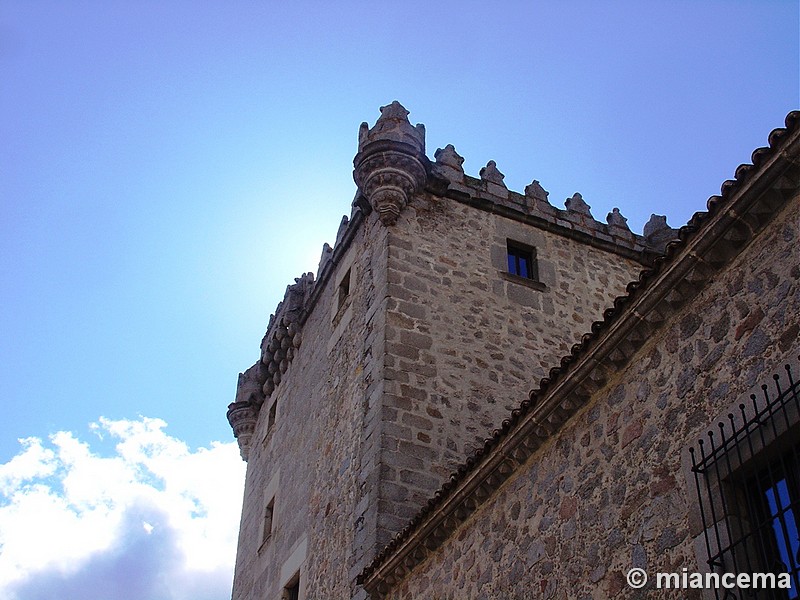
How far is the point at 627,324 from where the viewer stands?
5852mm

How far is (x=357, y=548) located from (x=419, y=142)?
5.78 metres

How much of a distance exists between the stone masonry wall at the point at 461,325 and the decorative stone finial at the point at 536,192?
608 millimetres

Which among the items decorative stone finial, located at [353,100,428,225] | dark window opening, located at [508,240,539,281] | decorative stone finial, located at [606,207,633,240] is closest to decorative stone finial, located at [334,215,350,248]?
decorative stone finial, located at [353,100,428,225]

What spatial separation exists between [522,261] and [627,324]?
7.49 meters

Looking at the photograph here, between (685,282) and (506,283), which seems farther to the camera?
(506,283)

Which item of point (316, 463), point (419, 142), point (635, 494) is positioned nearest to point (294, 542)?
point (316, 463)

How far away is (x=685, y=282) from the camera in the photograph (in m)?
5.51

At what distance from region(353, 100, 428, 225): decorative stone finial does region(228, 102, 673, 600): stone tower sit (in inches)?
0.8

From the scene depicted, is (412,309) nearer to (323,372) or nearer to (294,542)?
(323,372)

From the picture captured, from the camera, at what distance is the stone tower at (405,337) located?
1038 cm

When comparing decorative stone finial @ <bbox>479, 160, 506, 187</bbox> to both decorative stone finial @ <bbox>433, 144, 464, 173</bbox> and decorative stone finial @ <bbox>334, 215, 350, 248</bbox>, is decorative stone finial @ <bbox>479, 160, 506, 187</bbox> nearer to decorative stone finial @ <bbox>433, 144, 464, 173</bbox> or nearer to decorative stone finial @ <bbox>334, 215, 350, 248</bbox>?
decorative stone finial @ <bbox>433, 144, 464, 173</bbox>

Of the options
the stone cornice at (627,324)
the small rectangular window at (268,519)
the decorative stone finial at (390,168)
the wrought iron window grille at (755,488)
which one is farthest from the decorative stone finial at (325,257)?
the wrought iron window grille at (755,488)

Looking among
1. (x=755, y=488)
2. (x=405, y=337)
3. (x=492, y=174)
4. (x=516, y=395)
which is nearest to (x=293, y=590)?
(x=405, y=337)

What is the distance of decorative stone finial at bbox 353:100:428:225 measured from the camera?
40.3 feet
